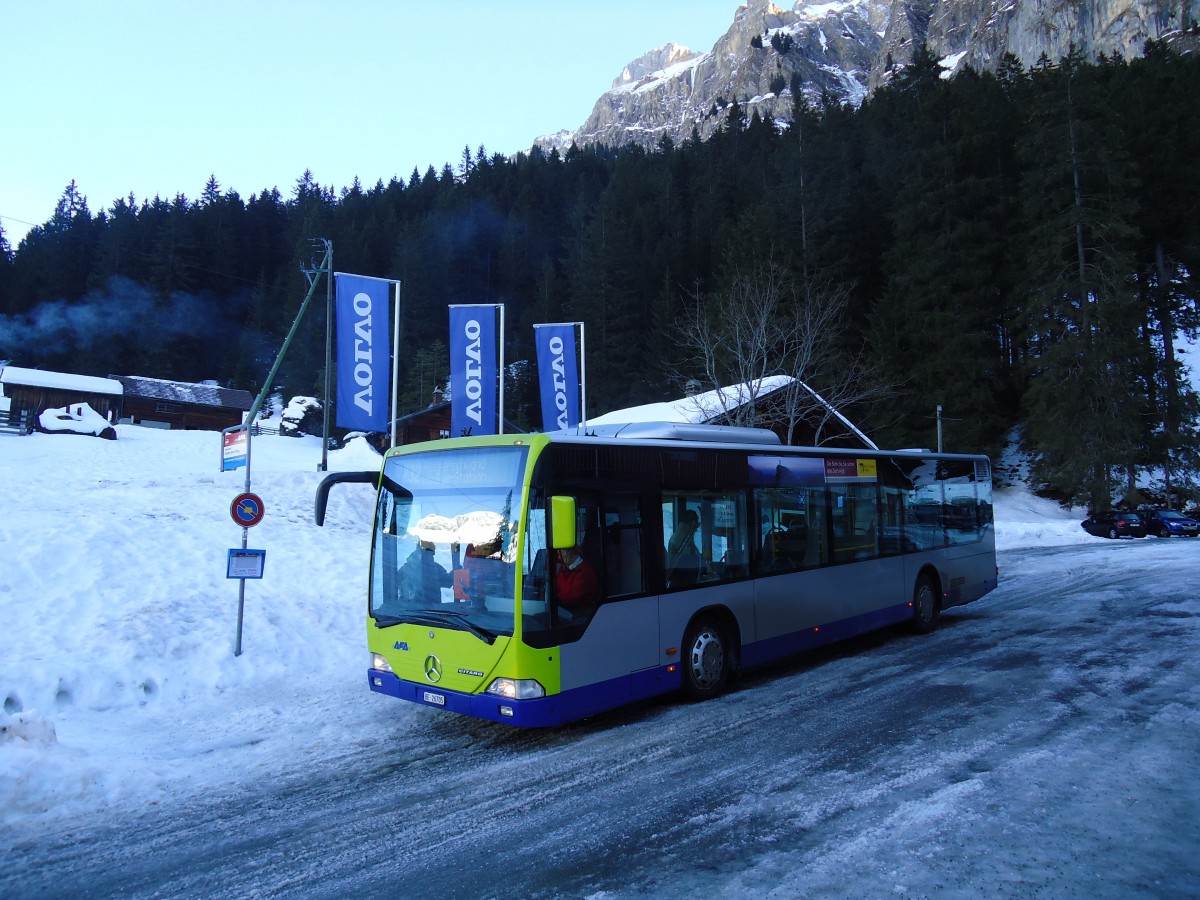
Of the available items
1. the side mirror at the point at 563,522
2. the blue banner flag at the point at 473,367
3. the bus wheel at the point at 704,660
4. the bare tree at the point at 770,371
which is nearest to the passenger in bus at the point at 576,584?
the side mirror at the point at 563,522

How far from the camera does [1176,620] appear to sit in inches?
465

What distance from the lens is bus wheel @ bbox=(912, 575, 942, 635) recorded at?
38.8ft

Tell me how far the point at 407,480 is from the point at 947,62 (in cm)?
19852

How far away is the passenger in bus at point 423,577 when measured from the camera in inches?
276

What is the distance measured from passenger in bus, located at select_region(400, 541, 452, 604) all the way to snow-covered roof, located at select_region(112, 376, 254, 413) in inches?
2587

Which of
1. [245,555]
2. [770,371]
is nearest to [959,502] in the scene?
[245,555]

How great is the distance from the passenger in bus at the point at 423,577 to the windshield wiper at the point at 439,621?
0.13m

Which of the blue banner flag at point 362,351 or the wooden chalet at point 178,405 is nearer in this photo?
the blue banner flag at point 362,351

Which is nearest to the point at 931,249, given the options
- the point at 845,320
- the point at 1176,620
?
the point at 845,320

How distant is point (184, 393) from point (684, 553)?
2676 inches

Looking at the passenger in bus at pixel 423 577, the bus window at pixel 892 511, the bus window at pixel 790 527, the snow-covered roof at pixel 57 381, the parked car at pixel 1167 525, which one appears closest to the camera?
the passenger in bus at pixel 423 577

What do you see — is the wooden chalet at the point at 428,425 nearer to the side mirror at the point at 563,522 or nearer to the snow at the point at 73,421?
the snow at the point at 73,421

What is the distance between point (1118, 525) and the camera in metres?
29.9

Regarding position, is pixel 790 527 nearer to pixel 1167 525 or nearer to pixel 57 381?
pixel 1167 525
